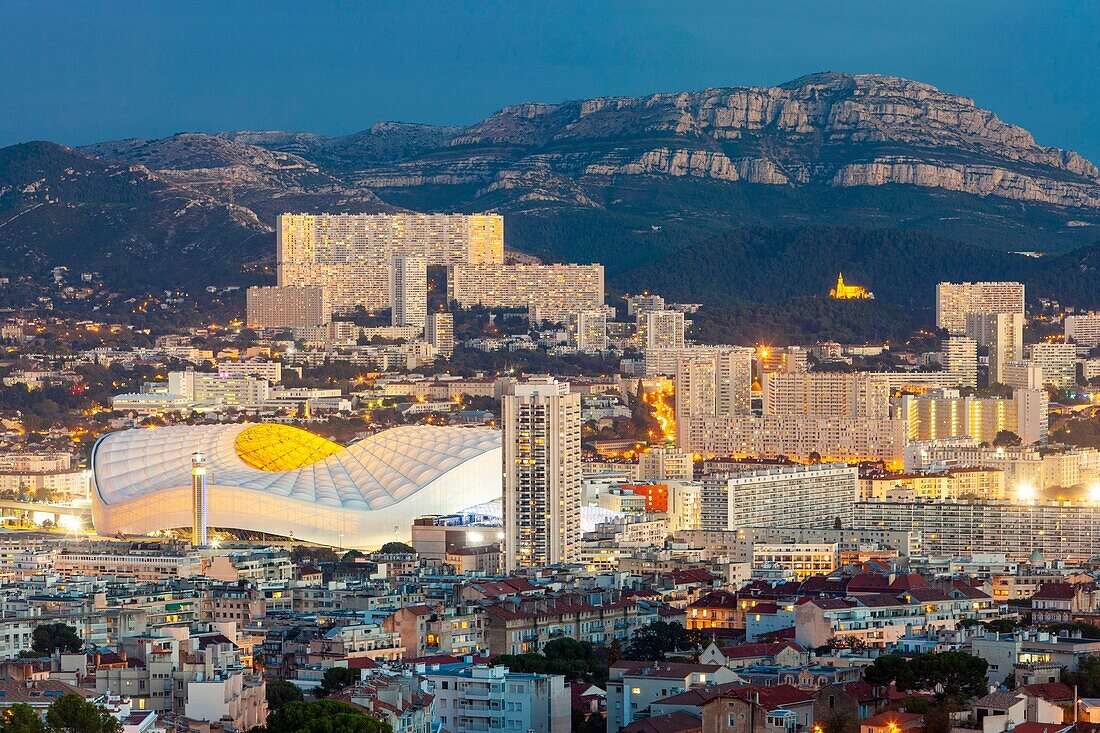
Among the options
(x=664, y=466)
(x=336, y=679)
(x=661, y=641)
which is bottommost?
(x=336, y=679)

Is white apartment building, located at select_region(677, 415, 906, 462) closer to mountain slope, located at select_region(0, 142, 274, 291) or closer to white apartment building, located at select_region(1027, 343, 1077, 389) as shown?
white apartment building, located at select_region(1027, 343, 1077, 389)

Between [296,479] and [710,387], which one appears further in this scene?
[710,387]

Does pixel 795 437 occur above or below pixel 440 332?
below

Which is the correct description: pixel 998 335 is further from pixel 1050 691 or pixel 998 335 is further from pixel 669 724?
pixel 669 724

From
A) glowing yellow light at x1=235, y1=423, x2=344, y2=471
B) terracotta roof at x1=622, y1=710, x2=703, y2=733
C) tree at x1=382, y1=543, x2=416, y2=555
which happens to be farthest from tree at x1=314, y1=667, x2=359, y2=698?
glowing yellow light at x1=235, y1=423, x2=344, y2=471

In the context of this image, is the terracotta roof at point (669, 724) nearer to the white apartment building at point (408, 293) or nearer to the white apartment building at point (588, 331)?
the white apartment building at point (588, 331)

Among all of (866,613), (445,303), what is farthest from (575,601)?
(445,303)

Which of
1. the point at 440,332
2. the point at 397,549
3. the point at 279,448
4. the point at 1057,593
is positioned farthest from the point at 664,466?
the point at 1057,593

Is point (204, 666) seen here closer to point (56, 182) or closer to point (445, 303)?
point (445, 303)
